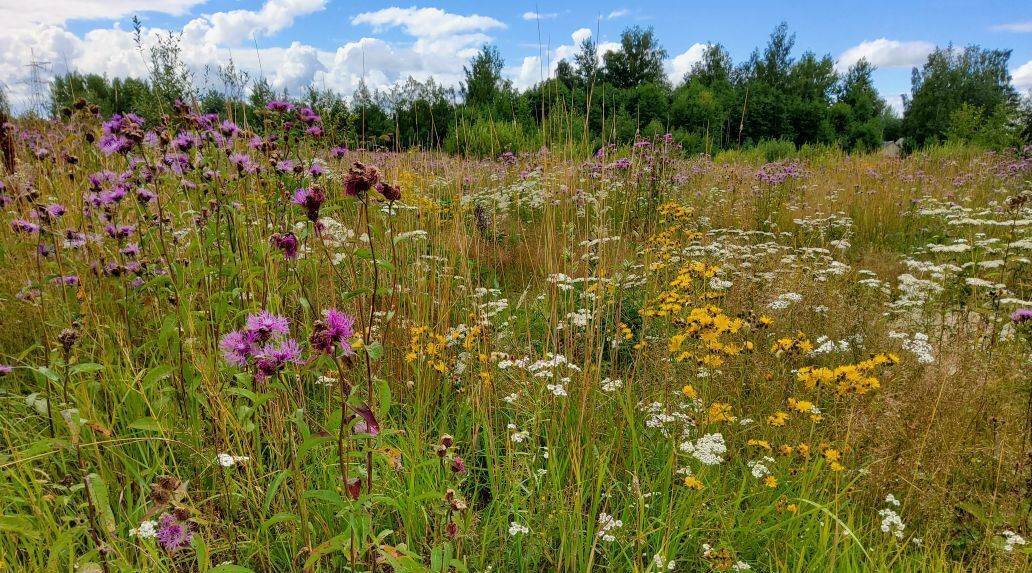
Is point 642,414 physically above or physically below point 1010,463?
above

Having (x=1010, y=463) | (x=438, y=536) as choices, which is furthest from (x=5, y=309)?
(x=1010, y=463)

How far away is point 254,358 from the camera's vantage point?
1.08 metres

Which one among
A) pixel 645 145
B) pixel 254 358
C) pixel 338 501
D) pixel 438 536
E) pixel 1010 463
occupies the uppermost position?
pixel 645 145

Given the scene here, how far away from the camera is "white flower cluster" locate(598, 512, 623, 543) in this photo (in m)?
1.38

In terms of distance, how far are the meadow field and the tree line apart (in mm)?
688

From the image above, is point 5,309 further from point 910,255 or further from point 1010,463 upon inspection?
point 910,255

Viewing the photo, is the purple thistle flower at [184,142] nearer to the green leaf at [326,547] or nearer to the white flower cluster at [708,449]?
the green leaf at [326,547]

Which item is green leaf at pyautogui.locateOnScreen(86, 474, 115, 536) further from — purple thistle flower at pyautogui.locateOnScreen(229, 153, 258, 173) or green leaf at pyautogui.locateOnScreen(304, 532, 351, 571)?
purple thistle flower at pyautogui.locateOnScreen(229, 153, 258, 173)

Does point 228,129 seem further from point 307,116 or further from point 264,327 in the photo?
point 264,327

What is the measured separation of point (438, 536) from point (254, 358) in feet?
2.22

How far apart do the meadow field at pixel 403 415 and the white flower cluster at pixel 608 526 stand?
0.01 m

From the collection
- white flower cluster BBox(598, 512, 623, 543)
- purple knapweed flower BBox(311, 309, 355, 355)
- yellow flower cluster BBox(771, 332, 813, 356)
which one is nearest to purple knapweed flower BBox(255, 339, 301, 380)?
purple knapweed flower BBox(311, 309, 355, 355)

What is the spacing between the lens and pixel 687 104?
81.8ft

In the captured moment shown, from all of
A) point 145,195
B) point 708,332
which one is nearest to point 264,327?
point 145,195
